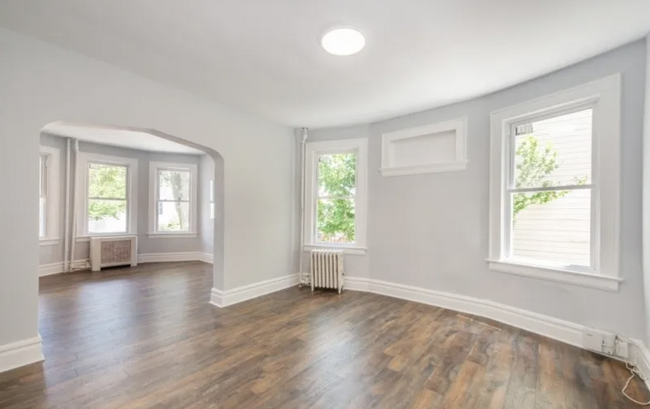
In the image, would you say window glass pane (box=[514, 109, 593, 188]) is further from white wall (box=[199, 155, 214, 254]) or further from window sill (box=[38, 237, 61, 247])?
window sill (box=[38, 237, 61, 247])

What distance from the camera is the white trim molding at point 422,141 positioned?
3.45 meters

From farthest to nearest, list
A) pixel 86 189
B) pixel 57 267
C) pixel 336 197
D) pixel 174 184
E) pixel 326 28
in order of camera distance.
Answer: pixel 174 184
pixel 86 189
pixel 57 267
pixel 336 197
pixel 326 28

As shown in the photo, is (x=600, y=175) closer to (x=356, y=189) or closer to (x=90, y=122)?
(x=356, y=189)

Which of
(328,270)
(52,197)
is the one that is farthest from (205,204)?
(328,270)

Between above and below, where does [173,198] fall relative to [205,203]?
above

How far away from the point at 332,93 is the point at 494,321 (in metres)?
3.04

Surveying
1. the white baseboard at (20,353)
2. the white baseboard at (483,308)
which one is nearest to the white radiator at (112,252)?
the white baseboard at (20,353)

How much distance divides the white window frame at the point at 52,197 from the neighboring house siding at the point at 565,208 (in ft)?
24.3

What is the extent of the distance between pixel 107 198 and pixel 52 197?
891 millimetres

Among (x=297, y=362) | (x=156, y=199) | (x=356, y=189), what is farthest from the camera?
(x=156, y=199)

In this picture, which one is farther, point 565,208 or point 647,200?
point 565,208

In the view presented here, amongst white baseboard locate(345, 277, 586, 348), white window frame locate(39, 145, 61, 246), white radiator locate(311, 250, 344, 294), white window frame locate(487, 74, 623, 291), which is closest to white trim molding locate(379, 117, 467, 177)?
white window frame locate(487, 74, 623, 291)

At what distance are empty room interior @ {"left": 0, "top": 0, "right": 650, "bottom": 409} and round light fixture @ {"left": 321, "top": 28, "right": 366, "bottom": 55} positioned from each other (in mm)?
26

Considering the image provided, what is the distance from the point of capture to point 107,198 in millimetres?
6039
